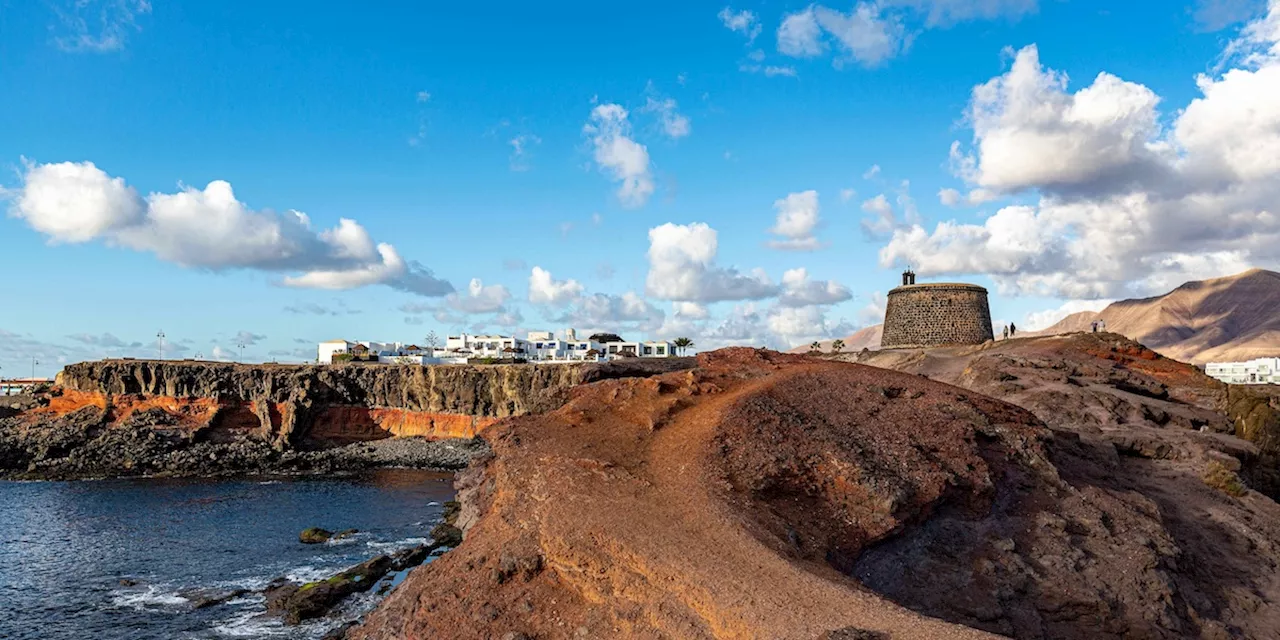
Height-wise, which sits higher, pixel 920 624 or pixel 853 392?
pixel 853 392

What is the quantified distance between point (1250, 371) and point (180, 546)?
139 meters

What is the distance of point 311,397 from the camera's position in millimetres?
78375

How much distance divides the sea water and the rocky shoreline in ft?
16.7

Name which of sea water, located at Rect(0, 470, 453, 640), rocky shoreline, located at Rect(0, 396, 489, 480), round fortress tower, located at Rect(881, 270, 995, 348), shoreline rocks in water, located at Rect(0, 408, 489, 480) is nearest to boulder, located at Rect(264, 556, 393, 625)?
sea water, located at Rect(0, 470, 453, 640)

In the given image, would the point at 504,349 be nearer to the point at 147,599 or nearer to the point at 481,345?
the point at 481,345

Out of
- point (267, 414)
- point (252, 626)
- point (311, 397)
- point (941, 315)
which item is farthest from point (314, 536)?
point (941, 315)

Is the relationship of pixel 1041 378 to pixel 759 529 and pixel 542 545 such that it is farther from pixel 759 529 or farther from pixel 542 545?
pixel 542 545

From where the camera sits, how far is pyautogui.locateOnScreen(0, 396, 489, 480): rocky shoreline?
63.6 metres

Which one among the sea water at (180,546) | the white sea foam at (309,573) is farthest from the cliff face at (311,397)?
the white sea foam at (309,573)

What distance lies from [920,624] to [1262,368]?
137 metres

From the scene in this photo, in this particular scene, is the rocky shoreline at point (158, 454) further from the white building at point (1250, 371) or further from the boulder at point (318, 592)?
the white building at point (1250, 371)

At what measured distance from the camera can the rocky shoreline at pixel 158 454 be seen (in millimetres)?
63625

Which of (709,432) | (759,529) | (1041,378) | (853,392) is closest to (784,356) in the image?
(853,392)

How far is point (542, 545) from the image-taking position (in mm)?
13586
